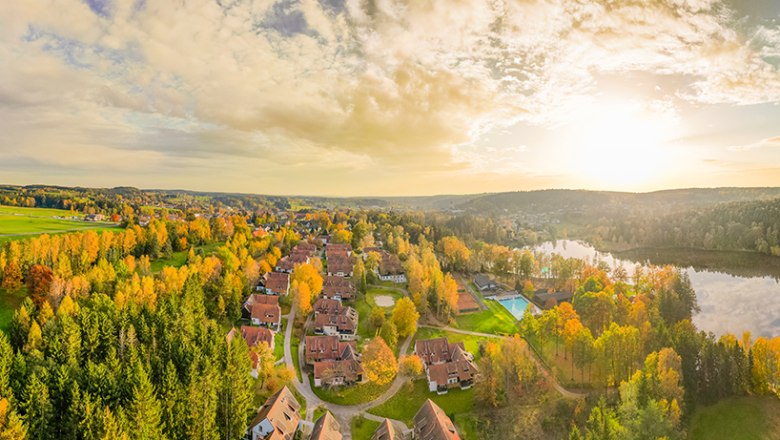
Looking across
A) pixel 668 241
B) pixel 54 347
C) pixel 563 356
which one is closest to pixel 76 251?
pixel 54 347

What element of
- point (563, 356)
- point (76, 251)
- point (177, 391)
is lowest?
point (563, 356)

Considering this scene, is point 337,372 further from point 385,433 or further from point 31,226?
point 31,226

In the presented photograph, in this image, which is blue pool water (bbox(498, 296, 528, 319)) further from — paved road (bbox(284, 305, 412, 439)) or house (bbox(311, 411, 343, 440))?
house (bbox(311, 411, 343, 440))

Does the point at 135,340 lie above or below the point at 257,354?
above

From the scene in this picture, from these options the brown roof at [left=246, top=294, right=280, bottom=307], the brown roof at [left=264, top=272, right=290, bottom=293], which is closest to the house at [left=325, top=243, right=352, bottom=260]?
the brown roof at [left=264, top=272, right=290, bottom=293]

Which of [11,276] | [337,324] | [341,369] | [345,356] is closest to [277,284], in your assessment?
[337,324]

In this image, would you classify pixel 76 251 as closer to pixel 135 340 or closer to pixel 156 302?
pixel 156 302

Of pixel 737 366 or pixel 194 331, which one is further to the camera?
pixel 194 331
